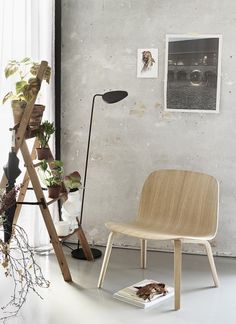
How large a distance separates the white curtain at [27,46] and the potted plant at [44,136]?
0.23m

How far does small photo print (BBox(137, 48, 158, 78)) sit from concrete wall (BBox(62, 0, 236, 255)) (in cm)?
4

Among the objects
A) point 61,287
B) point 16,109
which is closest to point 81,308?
point 61,287

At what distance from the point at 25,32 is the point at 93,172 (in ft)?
3.99

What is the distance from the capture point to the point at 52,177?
11.9ft

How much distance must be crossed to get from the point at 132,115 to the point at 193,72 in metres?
0.57

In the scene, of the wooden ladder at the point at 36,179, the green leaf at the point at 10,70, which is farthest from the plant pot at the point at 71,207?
the green leaf at the point at 10,70

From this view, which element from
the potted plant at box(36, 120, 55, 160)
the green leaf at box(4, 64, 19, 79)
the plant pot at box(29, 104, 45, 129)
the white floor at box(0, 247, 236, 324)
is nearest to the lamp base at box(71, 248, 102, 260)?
the white floor at box(0, 247, 236, 324)

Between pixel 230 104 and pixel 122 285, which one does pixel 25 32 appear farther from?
pixel 122 285

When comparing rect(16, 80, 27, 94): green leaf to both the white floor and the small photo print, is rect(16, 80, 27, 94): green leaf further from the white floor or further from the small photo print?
the white floor

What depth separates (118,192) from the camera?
4293mm

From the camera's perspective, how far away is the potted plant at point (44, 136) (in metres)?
3.58

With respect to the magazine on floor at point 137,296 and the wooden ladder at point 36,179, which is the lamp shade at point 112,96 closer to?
the wooden ladder at point 36,179

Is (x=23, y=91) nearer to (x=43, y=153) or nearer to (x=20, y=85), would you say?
(x=20, y=85)

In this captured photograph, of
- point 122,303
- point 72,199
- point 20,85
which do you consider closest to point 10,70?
point 20,85
